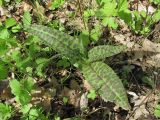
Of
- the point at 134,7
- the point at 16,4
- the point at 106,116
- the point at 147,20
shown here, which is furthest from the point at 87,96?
the point at 16,4

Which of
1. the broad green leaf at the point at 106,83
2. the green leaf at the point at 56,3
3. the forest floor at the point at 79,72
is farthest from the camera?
the green leaf at the point at 56,3

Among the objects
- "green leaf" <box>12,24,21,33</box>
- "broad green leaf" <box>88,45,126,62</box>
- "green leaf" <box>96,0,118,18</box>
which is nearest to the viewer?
"broad green leaf" <box>88,45,126,62</box>

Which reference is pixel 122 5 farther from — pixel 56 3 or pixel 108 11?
pixel 56 3

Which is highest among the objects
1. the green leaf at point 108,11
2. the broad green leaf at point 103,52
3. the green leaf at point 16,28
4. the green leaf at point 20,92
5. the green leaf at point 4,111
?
the green leaf at point 108,11

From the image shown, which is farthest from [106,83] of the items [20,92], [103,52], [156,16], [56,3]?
[56,3]

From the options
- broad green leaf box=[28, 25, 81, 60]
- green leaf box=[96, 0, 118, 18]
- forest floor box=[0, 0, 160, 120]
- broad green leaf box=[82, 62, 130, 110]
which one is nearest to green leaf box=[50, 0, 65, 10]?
forest floor box=[0, 0, 160, 120]

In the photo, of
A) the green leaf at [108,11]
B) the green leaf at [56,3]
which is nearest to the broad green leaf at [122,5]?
the green leaf at [108,11]

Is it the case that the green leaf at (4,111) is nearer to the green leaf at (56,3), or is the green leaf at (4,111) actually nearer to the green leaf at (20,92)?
the green leaf at (20,92)

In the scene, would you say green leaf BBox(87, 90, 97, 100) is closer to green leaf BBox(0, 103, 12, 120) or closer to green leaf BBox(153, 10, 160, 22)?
green leaf BBox(0, 103, 12, 120)
